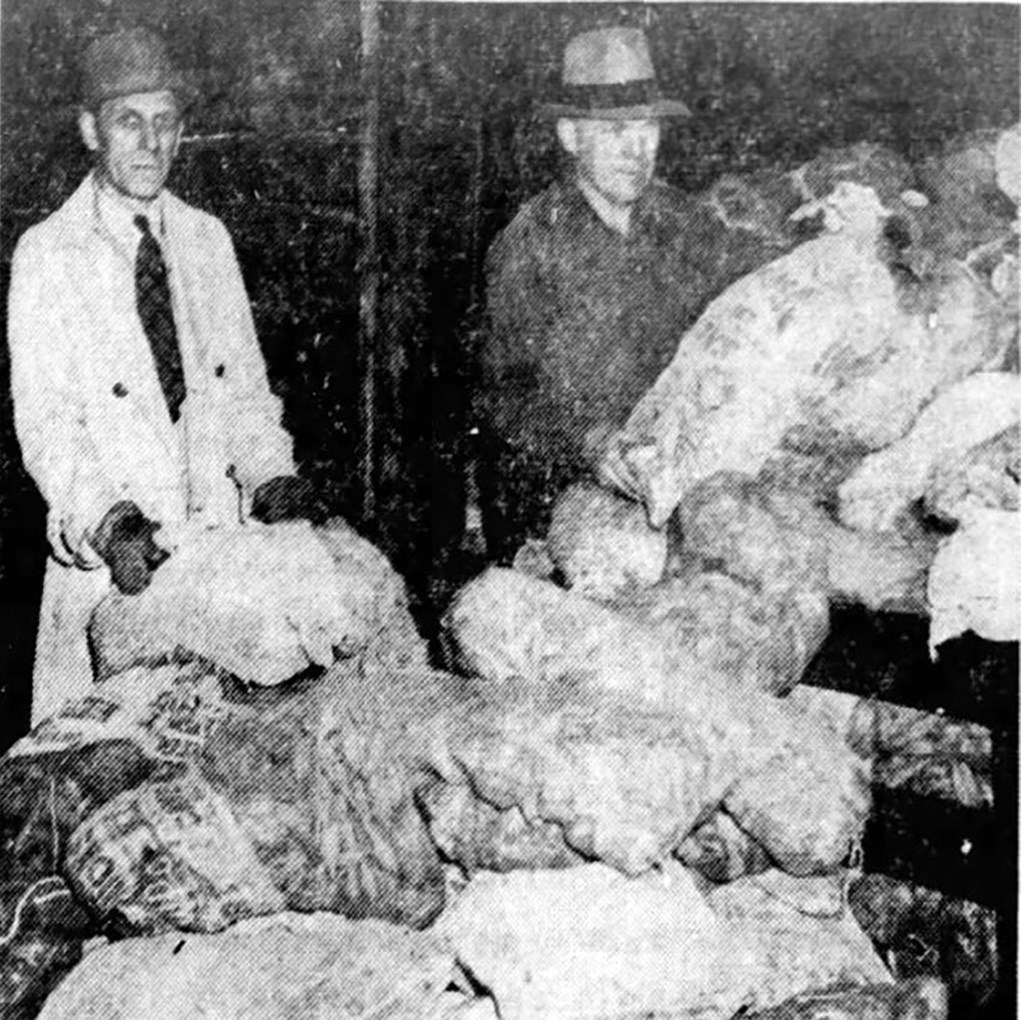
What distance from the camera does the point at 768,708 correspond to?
111 inches

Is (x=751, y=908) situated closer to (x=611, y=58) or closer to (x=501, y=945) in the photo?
(x=501, y=945)

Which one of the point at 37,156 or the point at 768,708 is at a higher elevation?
the point at 37,156

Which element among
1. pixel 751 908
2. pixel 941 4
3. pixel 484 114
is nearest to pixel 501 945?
pixel 751 908

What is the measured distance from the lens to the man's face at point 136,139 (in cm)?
288

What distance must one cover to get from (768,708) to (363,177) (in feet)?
Answer: 4.81

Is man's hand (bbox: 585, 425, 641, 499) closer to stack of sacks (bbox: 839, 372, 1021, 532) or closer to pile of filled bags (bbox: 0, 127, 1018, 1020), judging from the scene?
pile of filled bags (bbox: 0, 127, 1018, 1020)

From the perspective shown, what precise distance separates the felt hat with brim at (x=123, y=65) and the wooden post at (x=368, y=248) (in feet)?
1.45

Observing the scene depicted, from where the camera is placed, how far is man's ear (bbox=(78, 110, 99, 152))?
9.44 ft

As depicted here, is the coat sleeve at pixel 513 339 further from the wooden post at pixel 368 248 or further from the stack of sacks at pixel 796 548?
the stack of sacks at pixel 796 548

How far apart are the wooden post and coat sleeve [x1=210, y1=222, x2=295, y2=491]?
181 millimetres

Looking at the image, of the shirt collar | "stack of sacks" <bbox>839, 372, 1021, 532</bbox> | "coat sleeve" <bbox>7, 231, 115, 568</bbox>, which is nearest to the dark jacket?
"stack of sacks" <bbox>839, 372, 1021, 532</bbox>

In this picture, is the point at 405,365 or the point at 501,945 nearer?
the point at 501,945

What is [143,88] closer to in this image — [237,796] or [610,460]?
[610,460]

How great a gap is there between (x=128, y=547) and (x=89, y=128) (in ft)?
3.04
